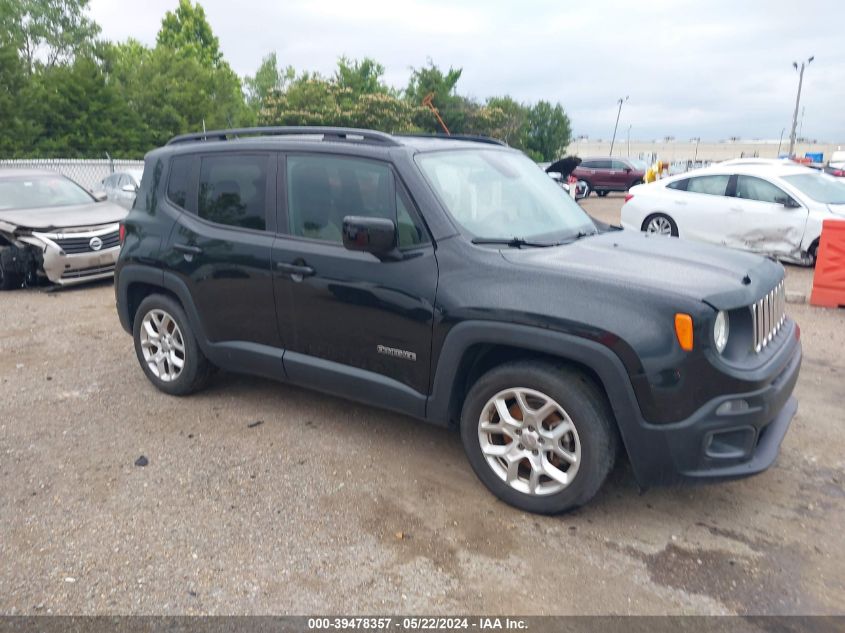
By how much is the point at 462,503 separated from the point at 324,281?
4.77 feet

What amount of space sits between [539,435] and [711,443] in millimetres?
775

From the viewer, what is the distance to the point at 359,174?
411 cm

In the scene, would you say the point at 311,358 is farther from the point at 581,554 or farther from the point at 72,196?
the point at 72,196

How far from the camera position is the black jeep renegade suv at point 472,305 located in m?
3.20

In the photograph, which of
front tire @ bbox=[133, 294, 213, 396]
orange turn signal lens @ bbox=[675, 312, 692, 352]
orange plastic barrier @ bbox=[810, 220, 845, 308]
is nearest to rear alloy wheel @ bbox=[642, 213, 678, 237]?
orange plastic barrier @ bbox=[810, 220, 845, 308]

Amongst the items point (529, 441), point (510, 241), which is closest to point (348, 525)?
point (529, 441)

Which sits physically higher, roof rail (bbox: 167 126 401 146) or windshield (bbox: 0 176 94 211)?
roof rail (bbox: 167 126 401 146)

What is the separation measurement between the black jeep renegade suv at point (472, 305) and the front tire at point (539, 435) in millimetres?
10

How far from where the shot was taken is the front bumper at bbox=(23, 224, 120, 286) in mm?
8906

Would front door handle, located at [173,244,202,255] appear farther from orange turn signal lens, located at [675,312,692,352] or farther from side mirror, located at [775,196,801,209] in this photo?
side mirror, located at [775,196,801,209]

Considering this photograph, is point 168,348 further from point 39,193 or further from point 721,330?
point 39,193

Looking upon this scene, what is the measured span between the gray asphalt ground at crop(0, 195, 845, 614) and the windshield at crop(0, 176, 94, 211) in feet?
18.6

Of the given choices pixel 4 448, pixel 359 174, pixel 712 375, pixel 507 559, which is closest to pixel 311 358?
pixel 359 174

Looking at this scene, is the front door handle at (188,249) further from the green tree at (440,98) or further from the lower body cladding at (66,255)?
the green tree at (440,98)
